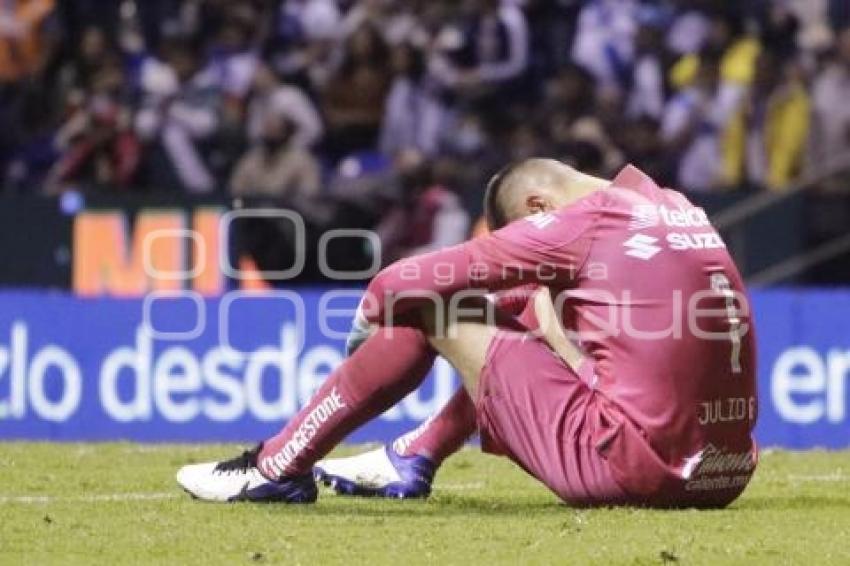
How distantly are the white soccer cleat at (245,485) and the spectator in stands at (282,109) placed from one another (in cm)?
869

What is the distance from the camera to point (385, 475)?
28.1 feet

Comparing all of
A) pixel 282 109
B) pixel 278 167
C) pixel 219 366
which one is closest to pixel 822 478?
pixel 219 366

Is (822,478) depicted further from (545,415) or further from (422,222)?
(422,222)

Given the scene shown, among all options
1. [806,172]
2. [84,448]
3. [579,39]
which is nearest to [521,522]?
[84,448]

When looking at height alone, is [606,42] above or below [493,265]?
below

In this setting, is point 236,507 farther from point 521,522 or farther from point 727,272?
point 727,272

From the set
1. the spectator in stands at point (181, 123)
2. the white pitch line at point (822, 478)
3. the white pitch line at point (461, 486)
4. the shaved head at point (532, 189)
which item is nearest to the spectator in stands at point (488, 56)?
the spectator in stands at point (181, 123)

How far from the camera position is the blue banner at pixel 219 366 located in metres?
13.1

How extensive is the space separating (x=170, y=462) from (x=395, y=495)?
209 centimetres

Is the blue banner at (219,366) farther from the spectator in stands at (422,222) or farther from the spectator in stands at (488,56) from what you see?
the spectator in stands at (488,56)

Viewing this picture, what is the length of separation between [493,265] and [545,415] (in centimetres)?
61

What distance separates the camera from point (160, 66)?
712 inches

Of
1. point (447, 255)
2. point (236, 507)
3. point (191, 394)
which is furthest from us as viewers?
point (191, 394)

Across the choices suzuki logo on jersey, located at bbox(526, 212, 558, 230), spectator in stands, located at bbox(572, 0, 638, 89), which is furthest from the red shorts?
spectator in stands, located at bbox(572, 0, 638, 89)
